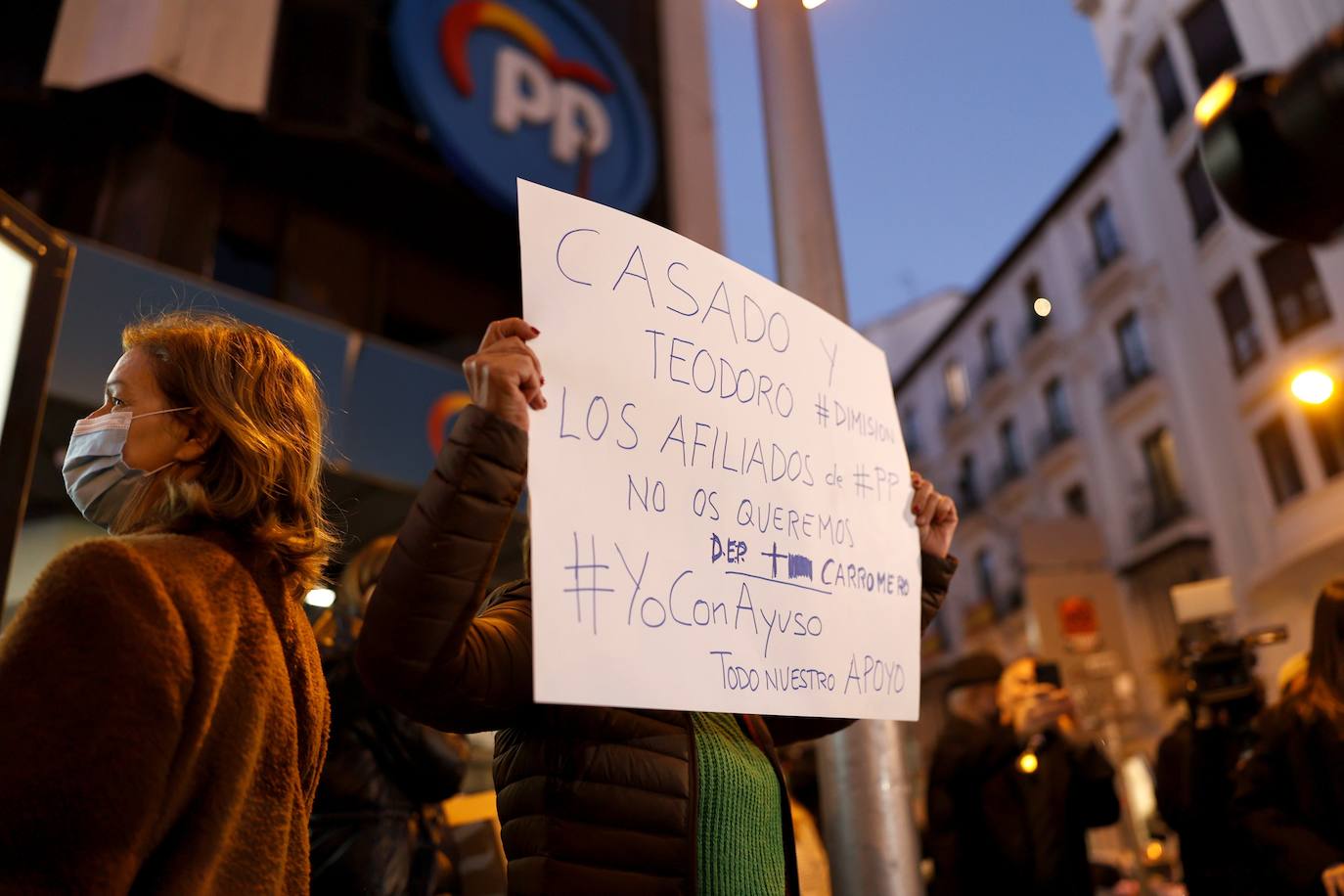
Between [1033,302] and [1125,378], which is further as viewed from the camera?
[1033,302]

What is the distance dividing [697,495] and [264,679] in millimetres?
779

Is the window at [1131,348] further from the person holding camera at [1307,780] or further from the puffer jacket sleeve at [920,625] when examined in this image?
the puffer jacket sleeve at [920,625]

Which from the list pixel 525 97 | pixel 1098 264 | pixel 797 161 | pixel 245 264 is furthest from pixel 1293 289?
pixel 797 161

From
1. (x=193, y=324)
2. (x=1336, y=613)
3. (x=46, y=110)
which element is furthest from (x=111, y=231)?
(x=1336, y=613)

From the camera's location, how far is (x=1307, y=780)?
3.43 metres

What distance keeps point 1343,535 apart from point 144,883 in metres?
17.8

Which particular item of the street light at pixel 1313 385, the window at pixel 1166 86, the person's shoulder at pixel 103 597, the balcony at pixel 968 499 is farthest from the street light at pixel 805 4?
the balcony at pixel 968 499

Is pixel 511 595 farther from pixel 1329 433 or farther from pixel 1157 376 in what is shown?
pixel 1157 376

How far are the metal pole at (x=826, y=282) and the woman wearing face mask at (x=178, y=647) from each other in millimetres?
1640

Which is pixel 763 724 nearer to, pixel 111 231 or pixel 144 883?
pixel 144 883

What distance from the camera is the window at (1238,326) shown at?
61.9 feet

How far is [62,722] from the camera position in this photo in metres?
1.23

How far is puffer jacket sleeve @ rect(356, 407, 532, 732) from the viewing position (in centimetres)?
157

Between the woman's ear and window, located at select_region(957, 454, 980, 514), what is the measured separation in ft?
102
